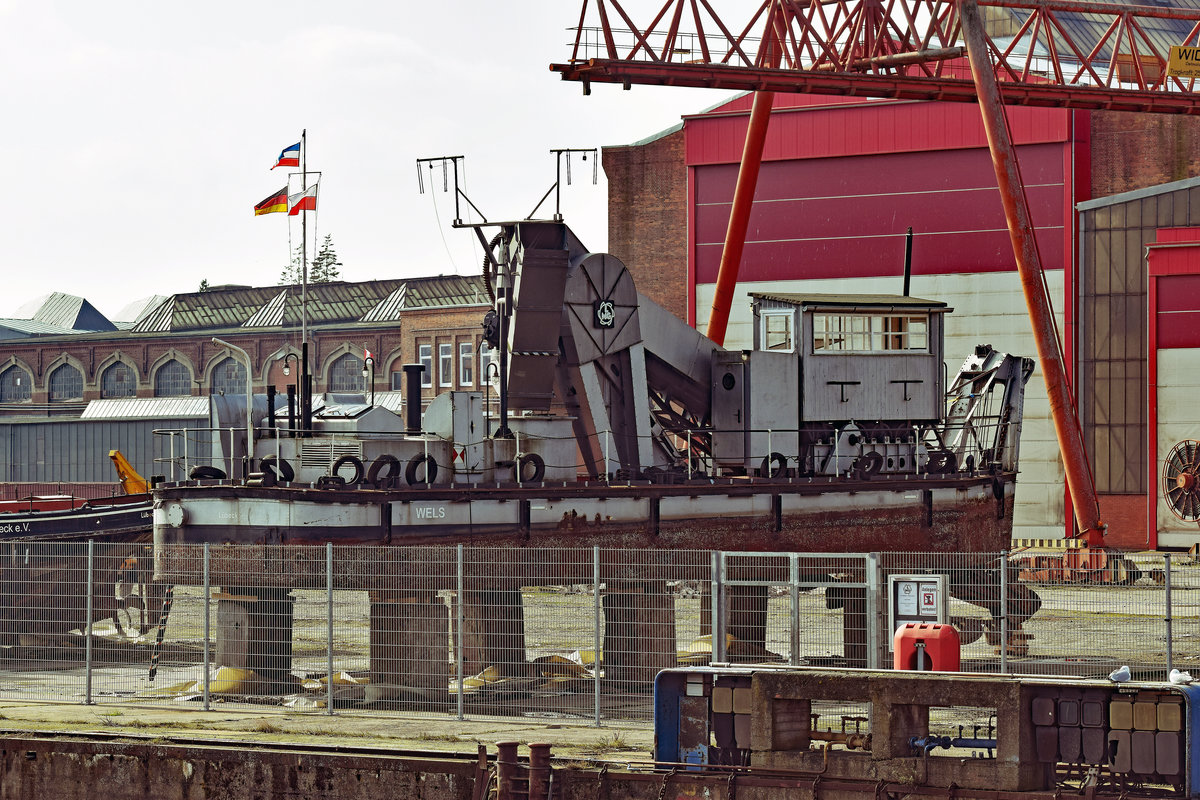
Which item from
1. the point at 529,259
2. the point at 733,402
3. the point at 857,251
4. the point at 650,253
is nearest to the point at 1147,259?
the point at 857,251

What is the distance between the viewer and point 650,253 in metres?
54.3

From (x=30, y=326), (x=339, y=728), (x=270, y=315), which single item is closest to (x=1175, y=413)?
(x=339, y=728)

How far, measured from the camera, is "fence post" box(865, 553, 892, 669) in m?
17.1

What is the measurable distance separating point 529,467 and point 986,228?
25.6m

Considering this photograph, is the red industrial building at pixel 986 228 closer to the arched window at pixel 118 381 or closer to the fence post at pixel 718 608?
the fence post at pixel 718 608

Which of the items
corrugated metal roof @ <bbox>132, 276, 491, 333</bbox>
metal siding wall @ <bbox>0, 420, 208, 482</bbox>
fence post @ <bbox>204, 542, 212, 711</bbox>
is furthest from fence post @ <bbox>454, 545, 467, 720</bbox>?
corrugated metal roof @ <bbox>132, 276, 491, 333</bbox>

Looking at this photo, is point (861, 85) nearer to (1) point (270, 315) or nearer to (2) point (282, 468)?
(2) point (282, 468)

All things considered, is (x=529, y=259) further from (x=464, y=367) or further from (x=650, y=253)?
(x=464, y=367)

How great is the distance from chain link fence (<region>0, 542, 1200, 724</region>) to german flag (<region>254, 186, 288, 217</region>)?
74.9ft

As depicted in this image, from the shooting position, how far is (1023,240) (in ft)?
118

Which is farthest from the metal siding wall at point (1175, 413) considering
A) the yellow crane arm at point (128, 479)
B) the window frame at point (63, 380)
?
the window frame at point (63, 380)

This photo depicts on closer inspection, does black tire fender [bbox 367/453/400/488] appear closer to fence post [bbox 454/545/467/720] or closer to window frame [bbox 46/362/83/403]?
fence post [bbox 454/545/467/720]

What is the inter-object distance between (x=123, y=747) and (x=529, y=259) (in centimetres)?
1335

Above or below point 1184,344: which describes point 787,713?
below
